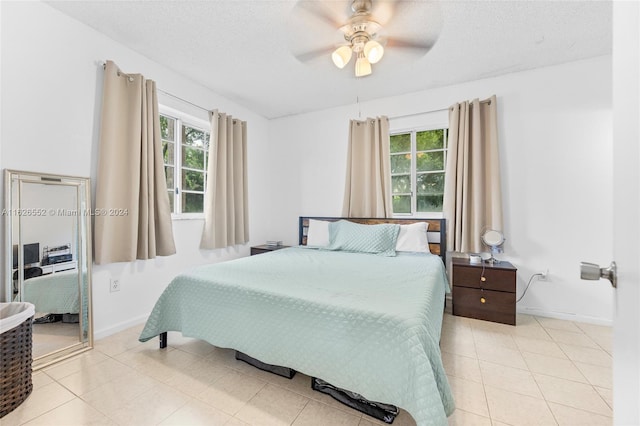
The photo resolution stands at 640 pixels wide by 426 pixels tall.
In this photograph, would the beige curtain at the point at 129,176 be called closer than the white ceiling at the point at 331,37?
No

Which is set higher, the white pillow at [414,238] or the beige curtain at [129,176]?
the beige curtain at [129,176]

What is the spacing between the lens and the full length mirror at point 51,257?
6.05ft

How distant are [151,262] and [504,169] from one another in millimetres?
3842

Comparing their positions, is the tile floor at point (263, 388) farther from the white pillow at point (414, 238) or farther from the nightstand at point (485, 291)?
the white pillow at point (414, 238)

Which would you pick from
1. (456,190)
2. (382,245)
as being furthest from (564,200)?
(382,245)

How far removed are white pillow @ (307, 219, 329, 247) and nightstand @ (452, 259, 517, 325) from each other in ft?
4.79

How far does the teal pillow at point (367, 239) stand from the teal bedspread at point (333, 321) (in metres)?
0.54

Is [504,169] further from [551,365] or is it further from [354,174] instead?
[551,365]

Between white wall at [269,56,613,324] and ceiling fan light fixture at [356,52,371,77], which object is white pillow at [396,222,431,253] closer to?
white wall at [269,56,613,324]

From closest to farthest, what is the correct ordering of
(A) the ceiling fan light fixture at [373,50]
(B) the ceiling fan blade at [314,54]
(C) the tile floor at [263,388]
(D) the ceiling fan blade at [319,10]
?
(C) the tile floor at [263,388] < (D) the ceiling fan blade at [319,10] < (A) the ceiling fan light fixture at [373,50] < (B) the ceiling fan blade at [314,54]

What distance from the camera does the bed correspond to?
121 cm

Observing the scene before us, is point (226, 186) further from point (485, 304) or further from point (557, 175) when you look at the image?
point (557, 175)

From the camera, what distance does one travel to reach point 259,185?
4.26m

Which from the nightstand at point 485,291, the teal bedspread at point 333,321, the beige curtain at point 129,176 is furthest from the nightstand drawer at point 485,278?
the beige curtain at point 129,176
